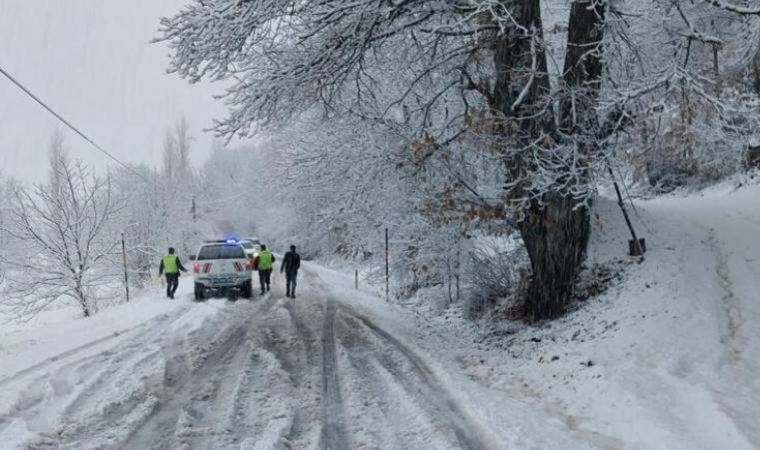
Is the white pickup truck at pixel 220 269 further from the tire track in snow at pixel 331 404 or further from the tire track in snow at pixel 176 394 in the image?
the tire track in snow at pixel 331 404

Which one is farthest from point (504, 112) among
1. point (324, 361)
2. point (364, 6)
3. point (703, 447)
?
point (703, 447)

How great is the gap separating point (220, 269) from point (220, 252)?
2.59 ft

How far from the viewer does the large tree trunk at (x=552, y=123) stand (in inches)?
373

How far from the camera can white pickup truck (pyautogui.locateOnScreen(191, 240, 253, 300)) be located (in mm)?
19292

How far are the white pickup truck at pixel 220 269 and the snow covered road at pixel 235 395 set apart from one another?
6.90 meters

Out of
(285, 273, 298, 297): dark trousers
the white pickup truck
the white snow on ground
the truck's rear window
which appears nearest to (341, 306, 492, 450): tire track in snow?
the white snow on ground

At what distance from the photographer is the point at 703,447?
5.18 m

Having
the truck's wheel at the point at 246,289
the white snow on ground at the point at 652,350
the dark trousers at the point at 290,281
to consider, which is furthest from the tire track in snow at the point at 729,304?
the truck's wheel at the point at 246,289

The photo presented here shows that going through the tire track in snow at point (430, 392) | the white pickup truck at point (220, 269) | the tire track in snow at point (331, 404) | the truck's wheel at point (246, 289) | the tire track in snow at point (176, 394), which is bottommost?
the tire track in snow at point (430, 392)

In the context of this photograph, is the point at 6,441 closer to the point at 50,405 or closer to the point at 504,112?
the point at 50,405

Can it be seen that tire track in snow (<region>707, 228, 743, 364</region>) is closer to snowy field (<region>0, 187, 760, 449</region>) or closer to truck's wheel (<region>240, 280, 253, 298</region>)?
snowy field (<region>0, 187, 760, 449</region>)

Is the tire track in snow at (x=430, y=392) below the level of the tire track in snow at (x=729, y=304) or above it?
below

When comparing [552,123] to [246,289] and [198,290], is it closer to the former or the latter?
[246,289]

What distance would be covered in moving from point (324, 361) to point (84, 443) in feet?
13.8
